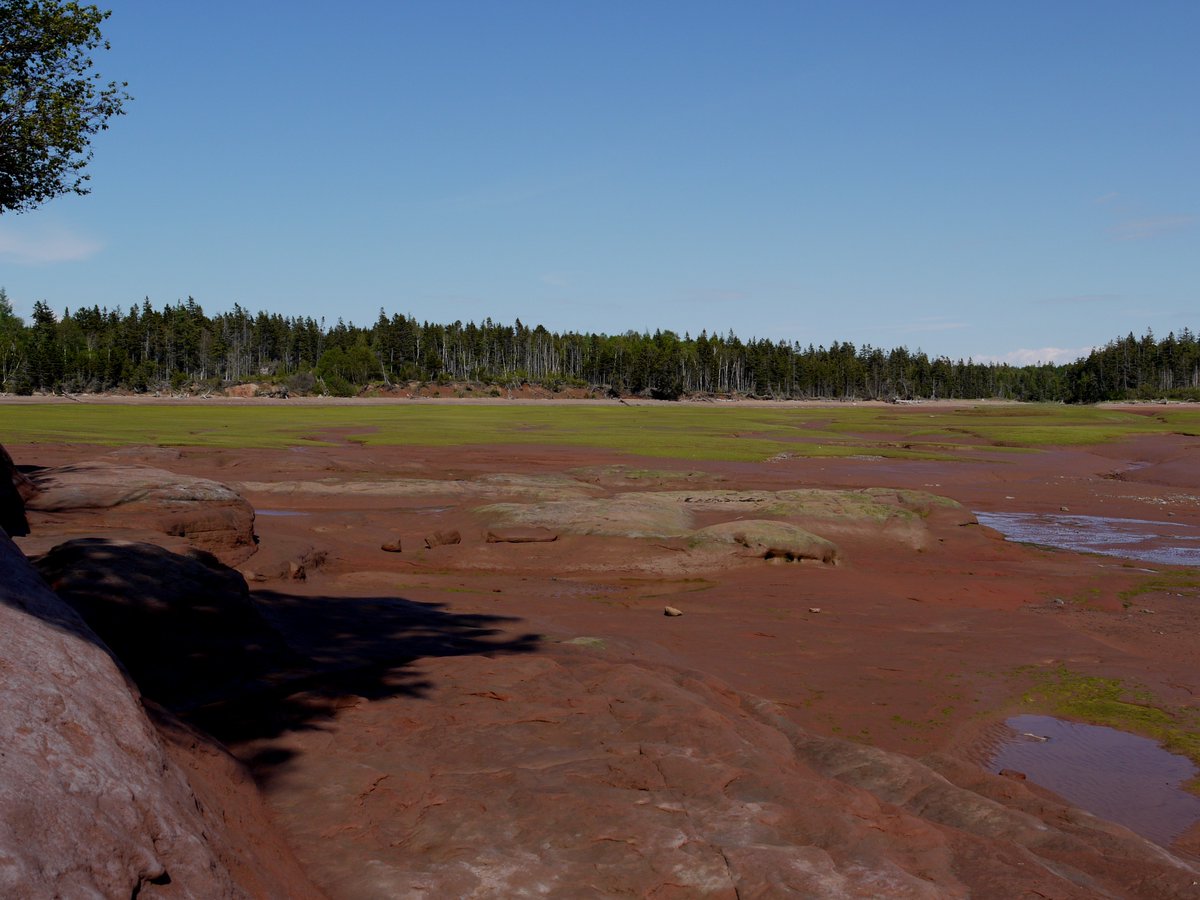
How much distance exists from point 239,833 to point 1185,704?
10.8 meters

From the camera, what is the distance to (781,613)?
15203 millimetres

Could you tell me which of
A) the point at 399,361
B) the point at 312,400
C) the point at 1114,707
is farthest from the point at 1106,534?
the point at 399,361

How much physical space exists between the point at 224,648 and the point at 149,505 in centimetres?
1077

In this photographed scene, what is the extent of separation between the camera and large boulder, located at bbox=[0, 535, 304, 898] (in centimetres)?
329

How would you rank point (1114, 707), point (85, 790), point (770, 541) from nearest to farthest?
point (85, 790), point (1114, 707), point (770, 541)

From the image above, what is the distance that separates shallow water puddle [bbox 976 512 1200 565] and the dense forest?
113 m

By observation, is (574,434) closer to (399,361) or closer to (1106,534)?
(1106,534)

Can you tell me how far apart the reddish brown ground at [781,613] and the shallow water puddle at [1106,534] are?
5.48 ft

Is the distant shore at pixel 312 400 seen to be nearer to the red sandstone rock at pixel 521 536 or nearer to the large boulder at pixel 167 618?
the red sandstone rock at pixel 521 536

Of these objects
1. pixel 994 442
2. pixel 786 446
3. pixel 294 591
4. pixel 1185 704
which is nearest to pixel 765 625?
pixel 1185 704

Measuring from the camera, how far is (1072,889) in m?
5.49

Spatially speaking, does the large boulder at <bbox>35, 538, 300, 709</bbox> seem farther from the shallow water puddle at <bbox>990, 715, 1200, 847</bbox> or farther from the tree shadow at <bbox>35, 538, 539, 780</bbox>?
the shallow water puddle at <bbox>990, 715, 1200, 847</bbox>

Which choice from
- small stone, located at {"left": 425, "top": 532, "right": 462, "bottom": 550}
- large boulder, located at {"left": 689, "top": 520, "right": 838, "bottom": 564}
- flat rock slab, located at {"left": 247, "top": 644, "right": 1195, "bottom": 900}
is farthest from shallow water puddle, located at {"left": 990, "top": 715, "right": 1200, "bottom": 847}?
small stone, located at {"left": 425, "top": 532, "right": 462, "bottom": 550}

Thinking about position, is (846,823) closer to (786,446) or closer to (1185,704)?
(1185,704)
